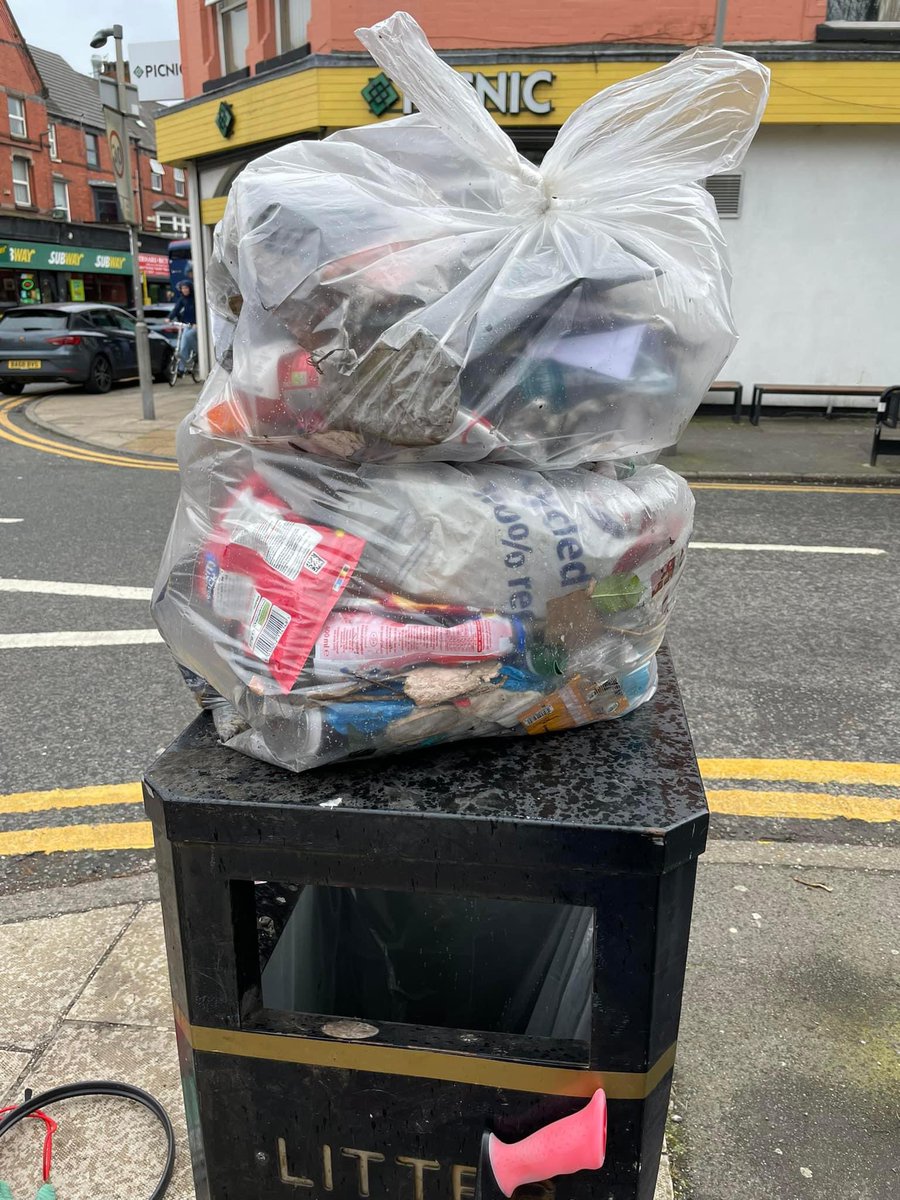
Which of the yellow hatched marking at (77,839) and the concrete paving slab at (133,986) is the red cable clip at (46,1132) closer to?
the concrete paving slab at (133,986)

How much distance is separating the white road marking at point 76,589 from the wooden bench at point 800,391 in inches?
332

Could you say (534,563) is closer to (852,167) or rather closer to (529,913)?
(529,913)

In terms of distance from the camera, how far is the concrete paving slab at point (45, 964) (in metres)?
2.14

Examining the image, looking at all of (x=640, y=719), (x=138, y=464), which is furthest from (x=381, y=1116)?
(x=138, y=464)

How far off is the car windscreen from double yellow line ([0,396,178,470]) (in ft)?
9.68

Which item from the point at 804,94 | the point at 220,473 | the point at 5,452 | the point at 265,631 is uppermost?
the point at 804,94

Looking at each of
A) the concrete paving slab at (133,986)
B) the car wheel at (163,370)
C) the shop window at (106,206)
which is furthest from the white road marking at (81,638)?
the shop window at (106,206)

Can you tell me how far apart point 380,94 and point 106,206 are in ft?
97.2

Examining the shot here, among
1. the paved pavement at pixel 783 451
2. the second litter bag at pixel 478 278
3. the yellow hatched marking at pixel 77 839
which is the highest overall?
the second litter bag at pixel 478 278

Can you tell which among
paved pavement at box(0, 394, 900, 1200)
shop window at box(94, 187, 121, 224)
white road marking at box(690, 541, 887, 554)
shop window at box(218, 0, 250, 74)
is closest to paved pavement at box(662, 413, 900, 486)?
white road marking at box(690, 541, 887, 554)

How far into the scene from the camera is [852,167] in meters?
11.1

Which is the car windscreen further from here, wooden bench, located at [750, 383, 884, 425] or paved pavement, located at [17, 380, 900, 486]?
wooden bench, located at [750, 383, 884, 425]

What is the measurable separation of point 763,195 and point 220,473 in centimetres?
1169

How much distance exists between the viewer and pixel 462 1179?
1.21m
